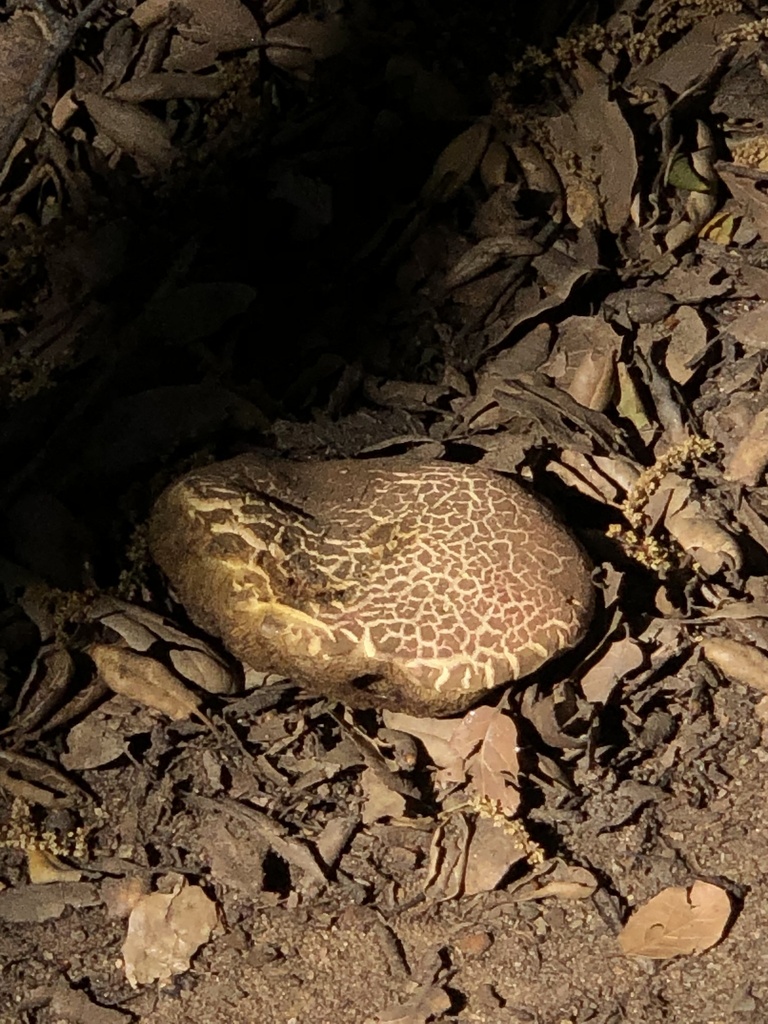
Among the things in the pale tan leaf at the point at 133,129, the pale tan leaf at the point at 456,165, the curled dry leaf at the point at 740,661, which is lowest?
the curled dry leaf at the point at 740,661

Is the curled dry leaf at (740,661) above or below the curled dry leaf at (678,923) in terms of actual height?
above

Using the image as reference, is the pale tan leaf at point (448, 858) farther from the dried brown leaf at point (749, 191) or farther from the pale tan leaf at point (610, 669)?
the dried brown leaf at point (749, 191)

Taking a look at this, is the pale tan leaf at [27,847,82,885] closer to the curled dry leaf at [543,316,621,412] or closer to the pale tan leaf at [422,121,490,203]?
the curled dry leaf at [543,316,621,412]

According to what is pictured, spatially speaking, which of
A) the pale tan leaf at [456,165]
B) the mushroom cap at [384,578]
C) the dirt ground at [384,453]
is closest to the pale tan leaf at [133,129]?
the dirt ground at [384,453]

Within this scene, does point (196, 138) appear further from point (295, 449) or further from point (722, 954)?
point (722, 954)

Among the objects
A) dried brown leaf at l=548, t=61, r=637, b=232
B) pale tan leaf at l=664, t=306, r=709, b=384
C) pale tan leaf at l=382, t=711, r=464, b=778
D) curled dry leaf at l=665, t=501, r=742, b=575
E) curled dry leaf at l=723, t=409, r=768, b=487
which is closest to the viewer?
pale tan leaf at l=382, t=711, r=464, b=778

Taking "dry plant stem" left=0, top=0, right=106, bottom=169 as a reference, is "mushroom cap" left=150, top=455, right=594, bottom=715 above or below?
below

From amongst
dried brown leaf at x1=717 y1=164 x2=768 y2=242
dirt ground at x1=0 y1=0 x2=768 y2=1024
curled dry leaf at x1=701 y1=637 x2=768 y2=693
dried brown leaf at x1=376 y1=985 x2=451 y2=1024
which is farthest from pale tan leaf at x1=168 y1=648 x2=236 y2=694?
dried brown leaf at x1=717 y1=164 x2=768 y2=242
